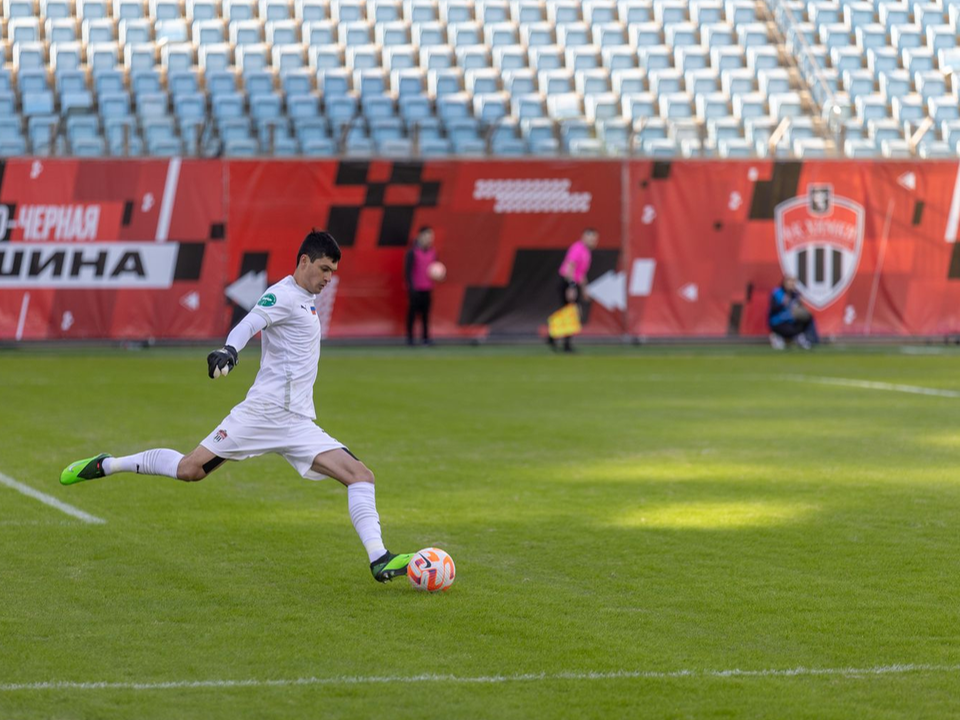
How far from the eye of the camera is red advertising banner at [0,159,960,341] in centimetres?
2552

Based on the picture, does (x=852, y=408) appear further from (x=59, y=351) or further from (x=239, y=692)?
(x=59, y=351)

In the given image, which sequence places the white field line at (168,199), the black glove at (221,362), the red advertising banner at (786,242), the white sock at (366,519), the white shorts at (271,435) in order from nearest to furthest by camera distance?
the black glove at (221,362)
the white sock at (366,519)
the white shorts at (271,435)
the white field line at (168,199)
the red advertising banner at (786,242)

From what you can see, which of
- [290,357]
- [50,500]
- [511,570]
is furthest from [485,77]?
[290,357]

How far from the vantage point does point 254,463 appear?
500 inches

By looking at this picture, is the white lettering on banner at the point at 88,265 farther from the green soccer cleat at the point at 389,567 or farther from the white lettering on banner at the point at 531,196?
the green soccer cleat at the point at 389,567

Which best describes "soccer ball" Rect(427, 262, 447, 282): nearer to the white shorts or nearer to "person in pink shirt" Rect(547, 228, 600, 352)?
"person in pink shirt" Rect(547, 228, 600, 352)

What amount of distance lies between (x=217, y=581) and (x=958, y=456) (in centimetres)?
763

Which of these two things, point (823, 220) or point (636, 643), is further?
point (823, 220)

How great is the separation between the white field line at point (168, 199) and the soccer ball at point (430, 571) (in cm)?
1908

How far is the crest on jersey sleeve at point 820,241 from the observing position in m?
27.0

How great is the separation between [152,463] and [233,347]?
4.81 feet

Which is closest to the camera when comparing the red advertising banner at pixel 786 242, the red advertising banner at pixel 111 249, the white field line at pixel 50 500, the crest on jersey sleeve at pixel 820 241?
the white field line at pixel 50 500

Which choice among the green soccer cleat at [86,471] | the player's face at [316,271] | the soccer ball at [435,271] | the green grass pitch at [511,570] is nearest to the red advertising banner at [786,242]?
the soccer ball at [435,271]

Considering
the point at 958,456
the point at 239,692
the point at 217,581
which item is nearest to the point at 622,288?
the point at 958,456
